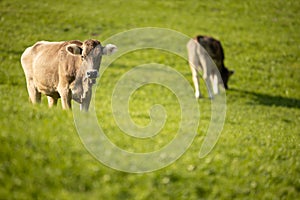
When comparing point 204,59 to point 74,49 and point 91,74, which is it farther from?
point 91,74

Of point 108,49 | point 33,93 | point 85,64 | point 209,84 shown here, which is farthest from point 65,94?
point 209,84

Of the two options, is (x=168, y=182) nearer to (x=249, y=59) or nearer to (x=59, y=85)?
(x=59, y=85)

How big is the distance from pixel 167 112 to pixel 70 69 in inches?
262

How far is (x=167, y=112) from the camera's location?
15828 mm

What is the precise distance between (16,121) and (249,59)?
910 inches

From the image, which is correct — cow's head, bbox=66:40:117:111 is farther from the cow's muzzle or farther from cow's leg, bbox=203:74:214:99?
cow's leg, bbox=203:74:214:99

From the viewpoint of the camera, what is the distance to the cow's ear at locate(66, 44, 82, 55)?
390 inches

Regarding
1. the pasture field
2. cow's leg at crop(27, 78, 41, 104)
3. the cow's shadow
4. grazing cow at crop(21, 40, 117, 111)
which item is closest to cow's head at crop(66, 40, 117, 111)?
grazing cow at crop(21, 40, 117, 111)

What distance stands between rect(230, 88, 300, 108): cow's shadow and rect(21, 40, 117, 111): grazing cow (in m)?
13.0

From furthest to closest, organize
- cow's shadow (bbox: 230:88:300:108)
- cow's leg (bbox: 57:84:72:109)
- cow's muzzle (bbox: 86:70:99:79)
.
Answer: cow's shadow (bbox: 230:88:300:108), cow's leg (bbox: 57:84:72:109), cow's muzzle (bbox: 86:70:99:79)

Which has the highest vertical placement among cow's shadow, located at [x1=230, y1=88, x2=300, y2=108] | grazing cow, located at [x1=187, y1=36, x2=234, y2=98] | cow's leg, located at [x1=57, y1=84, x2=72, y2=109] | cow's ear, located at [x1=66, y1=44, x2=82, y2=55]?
cow's ear, located at [x1=66, y1=44, x2=82, y2=55]

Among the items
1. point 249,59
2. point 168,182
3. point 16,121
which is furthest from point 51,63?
point 249,59

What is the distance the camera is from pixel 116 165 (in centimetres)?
657

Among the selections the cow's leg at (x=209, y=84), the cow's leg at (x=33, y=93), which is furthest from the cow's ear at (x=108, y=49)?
the cow's leg at (x=209, y=84)
